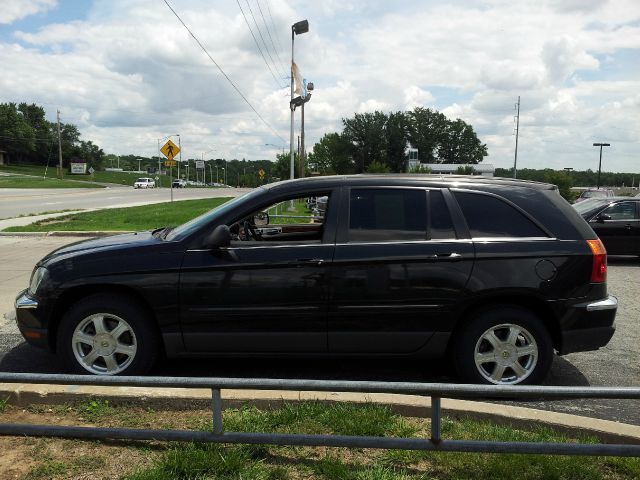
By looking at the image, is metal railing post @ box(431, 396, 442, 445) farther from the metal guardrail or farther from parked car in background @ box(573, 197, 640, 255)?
parked car in background @ box(573, 197, 640, 255)

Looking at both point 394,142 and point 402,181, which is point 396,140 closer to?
point 394,142

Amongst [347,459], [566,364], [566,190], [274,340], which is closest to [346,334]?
[274,340]

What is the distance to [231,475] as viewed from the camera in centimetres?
279

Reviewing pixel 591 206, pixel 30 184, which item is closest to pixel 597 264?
pixel 591 206

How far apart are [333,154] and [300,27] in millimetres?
74925

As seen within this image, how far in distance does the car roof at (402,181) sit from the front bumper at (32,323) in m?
2.09

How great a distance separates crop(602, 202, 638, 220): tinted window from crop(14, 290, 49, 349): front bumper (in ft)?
36.8

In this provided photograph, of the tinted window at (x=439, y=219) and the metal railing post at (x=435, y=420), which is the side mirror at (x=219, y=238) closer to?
the tinted window at (x=439, y=219)

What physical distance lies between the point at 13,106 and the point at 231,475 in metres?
133

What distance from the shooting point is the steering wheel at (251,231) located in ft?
16.5

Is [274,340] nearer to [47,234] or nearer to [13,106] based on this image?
[47,234]

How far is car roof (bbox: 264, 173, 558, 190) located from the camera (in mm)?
4539

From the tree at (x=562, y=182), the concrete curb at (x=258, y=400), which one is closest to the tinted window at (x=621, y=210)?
the concrete curb at (x=258, y=400)

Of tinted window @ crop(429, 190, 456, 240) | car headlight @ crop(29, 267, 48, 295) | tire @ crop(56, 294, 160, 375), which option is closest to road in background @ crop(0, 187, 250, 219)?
car headlight @ crop(29, 267, 48, 295)
